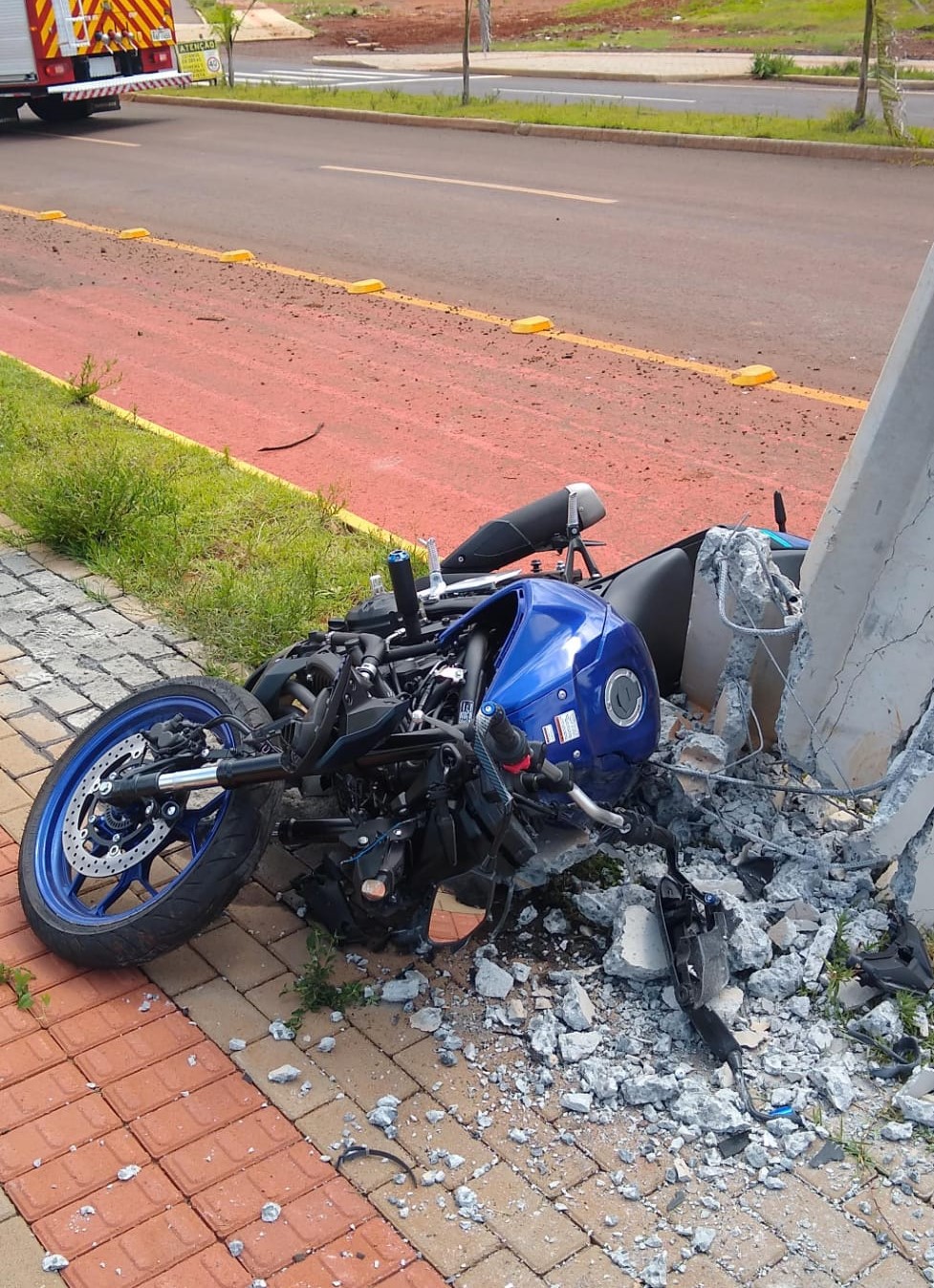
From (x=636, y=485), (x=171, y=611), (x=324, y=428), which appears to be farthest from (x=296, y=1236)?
(x=324, y=428)

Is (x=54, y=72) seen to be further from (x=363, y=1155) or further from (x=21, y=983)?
(x=363, y=1155)

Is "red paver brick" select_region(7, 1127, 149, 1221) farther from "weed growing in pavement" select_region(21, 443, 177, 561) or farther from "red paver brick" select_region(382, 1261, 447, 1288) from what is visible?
"weed growing in pavement" select_region(21, 443, 177, 561)

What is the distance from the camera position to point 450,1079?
11.3 feet

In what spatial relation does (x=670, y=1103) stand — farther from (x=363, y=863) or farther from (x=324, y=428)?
(x=324, y=428)

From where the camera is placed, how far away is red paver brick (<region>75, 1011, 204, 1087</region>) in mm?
3520

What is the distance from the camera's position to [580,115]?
1980 cm

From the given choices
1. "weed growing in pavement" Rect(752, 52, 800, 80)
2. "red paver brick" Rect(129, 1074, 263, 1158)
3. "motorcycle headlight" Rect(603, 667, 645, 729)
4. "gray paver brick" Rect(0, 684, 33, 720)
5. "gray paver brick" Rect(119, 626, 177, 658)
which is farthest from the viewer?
"weed growing in pavement" Rect(752, 52, 800, 80)

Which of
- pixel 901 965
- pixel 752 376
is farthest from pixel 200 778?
pixel 752 376

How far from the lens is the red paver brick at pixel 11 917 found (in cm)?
402

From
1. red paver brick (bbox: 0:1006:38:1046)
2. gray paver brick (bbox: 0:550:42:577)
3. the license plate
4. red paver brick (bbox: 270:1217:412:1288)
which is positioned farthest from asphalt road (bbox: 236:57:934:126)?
red paver brick (bbox: 270:1217:412:1288)

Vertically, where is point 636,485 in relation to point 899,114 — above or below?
below

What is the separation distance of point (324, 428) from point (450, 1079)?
5.29m

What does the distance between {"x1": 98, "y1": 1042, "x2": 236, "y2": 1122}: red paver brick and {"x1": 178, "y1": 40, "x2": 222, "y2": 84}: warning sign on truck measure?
967 inches

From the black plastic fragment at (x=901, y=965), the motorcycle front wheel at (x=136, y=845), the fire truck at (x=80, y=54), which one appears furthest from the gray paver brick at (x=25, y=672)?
the fire truck at (x=80, y=54)
